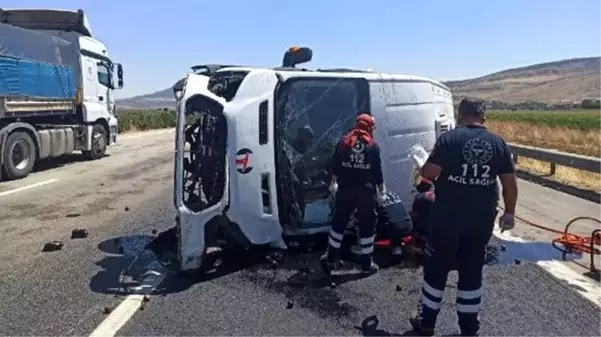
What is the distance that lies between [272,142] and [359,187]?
93cm

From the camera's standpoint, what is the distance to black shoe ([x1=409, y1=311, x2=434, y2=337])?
4039 mm

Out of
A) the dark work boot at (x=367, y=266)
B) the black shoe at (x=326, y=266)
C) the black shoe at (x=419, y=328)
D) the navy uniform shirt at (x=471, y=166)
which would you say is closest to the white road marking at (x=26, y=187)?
the black shoe at (x=326, y=266)

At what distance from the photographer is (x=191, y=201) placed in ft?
20.1

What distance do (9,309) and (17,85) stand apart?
359 inches

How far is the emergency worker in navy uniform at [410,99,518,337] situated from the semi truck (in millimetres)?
10287

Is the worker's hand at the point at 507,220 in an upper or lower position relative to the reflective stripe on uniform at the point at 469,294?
upper

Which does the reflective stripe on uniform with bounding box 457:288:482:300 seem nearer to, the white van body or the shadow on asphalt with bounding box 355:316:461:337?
the shadow on asphalt with bounding box 355:316:461:337

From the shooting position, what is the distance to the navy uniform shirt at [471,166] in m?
3.95

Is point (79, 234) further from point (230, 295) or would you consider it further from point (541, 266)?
point (541, 266)

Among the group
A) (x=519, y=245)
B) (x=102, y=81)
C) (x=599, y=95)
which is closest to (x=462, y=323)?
(x=519, y=245)

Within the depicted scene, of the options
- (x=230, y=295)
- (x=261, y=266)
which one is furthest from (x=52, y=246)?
(x=230, y=295)

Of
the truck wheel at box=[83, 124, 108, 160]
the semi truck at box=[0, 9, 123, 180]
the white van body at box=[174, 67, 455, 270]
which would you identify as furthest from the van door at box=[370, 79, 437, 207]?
the truck wheel at box=[83, 124, 108, 160]

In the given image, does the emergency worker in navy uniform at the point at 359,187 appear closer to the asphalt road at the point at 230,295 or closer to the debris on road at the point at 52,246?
the asphalt road at the point at 230,295

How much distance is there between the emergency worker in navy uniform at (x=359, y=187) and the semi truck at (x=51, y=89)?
8.82 metres
